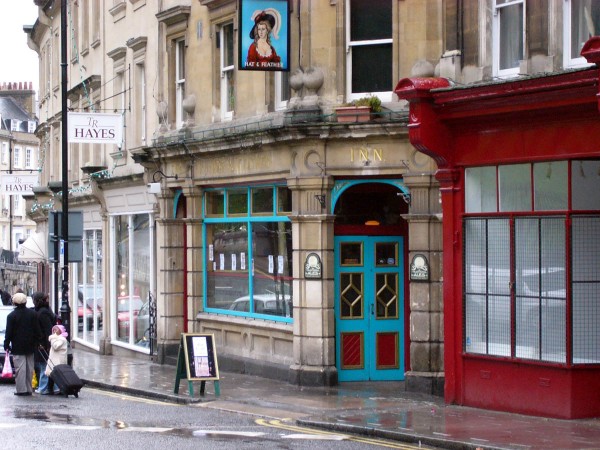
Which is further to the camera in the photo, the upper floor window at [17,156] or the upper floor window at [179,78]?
the upper floor window at [17,156]

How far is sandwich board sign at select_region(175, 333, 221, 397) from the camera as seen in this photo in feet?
63.5

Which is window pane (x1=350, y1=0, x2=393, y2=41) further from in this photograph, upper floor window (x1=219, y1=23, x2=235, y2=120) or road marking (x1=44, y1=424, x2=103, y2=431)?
road marking (x1=44, y1=424, x2=103, y2=431)

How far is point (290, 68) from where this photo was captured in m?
20.8

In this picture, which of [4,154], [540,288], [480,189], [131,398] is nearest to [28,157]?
[4,154]

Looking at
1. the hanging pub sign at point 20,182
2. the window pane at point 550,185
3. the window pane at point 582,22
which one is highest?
the window pane at point 582,22

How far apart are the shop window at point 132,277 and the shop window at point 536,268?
1214 centimetres

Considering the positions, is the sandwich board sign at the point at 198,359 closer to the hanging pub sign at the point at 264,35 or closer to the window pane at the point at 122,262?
the hanging pub sign at the point at 264,35

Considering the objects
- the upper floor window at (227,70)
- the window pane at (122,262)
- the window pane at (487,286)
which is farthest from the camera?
the window pane at (122,262)

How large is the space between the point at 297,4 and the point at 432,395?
6.90 meters

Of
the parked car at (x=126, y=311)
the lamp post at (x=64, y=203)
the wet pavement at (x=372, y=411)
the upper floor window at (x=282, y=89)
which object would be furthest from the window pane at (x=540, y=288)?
the parked car at (x=126, y=311)

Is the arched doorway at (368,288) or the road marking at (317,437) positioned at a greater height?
the arched doorway at (368,288)

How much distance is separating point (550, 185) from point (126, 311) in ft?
54.4

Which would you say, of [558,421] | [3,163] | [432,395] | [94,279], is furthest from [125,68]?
[3,163]

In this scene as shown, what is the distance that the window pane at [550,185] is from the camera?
53.1ft
